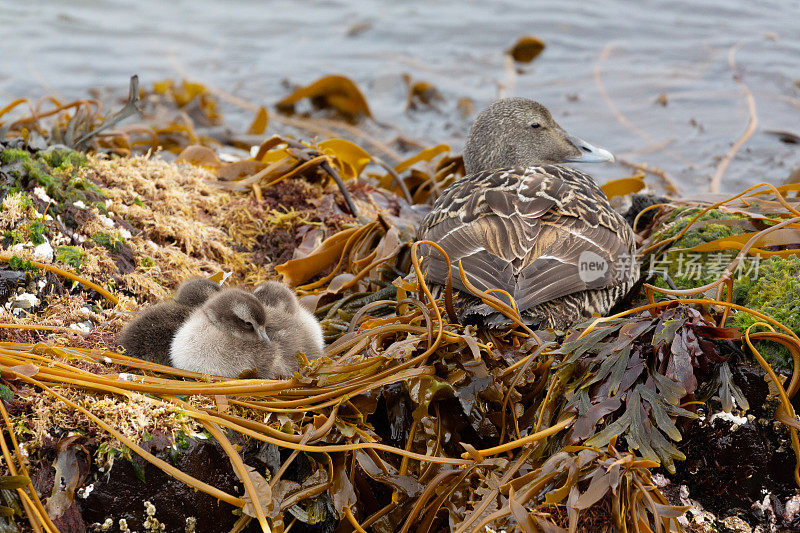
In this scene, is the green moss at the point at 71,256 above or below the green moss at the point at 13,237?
below

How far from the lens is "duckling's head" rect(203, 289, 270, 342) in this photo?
320 cm

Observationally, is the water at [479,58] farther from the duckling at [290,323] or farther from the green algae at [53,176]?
the green algae at [53,176]

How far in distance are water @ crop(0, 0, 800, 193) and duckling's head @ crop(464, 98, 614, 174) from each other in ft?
6.22

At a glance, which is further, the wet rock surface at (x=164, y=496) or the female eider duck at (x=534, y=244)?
the female eider duck at (x=534, y=244)

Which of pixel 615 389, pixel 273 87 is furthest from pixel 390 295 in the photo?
pixel 273 87

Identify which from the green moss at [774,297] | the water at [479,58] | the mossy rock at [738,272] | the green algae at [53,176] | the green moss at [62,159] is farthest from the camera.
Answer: the water at [479,58]

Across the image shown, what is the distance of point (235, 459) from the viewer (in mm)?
2668

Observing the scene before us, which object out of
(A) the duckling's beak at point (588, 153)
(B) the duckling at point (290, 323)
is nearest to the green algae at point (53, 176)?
(B) the duckling at point (290, 323)

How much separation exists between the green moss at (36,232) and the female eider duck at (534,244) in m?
1.72

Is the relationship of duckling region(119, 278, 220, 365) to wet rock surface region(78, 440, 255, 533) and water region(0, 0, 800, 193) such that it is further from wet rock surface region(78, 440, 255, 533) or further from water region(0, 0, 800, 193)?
water region(0, 0, 800, 193)

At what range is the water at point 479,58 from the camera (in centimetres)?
811

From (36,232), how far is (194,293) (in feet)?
2.55

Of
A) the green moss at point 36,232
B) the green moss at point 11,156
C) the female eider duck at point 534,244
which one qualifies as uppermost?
the green moss at point 11,156

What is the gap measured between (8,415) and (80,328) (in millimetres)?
703
